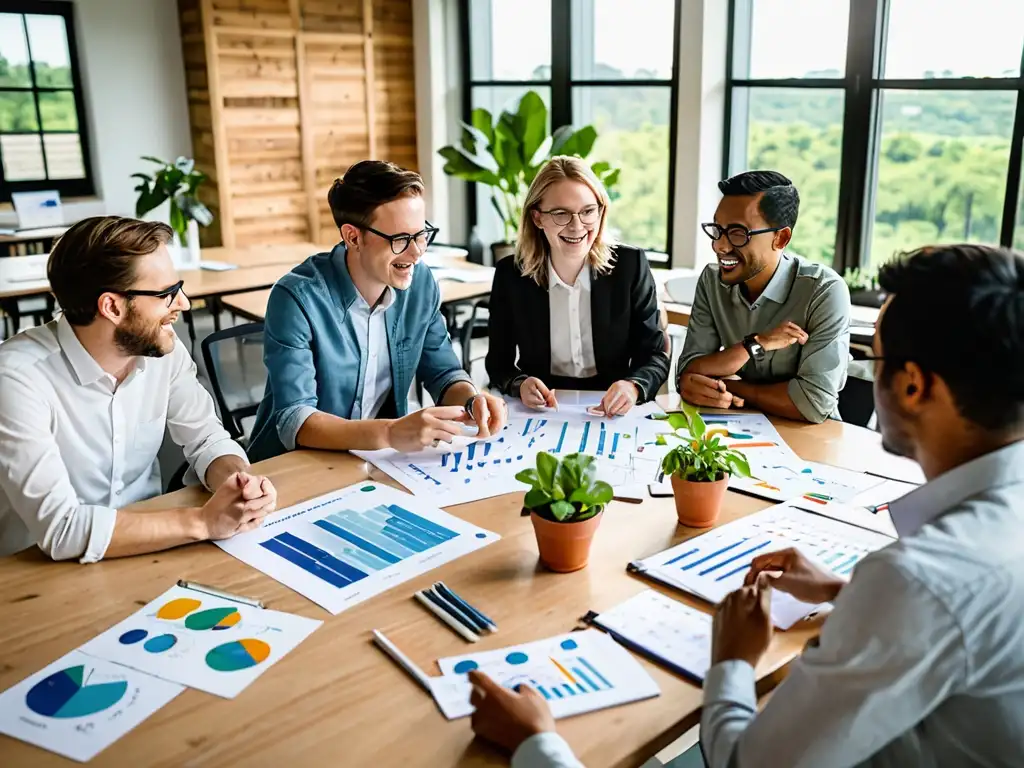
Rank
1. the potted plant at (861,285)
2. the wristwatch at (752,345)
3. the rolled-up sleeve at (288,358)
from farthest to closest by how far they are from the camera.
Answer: the potted plant at (861,285)
the wristwatch at (752,345)
the rolled-up sleeve at (288,358)

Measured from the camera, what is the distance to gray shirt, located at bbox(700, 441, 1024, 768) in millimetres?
979

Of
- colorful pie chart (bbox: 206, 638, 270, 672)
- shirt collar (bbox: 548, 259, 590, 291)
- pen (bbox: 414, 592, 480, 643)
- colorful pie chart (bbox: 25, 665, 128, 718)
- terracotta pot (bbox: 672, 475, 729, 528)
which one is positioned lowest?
colorful pie chart (bbox: 25, 665, 128, 718)

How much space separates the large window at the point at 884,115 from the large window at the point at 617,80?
0.57 m

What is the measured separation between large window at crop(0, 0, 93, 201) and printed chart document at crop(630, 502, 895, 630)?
6093mm

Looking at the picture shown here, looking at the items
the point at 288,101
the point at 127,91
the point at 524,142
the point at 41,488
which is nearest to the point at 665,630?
the point at 41,488

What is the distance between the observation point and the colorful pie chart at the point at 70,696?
A: 1.21m

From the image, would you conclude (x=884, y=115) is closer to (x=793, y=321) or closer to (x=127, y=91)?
(x=793, y=321)

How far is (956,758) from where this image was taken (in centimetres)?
106

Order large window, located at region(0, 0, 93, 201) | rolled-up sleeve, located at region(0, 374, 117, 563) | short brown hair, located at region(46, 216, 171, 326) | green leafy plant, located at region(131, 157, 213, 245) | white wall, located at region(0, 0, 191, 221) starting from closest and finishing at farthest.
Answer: rolled-up sleeve, located at region(0, 374, 117, 563) < short brown hair, located at region(46, 216, 171, 326) < green leafy plant, located at region(131, 157, 213, 245) < large window, located at region(0, 0, 93, 201) < white wall, located at region(0, 0, 191, 221)

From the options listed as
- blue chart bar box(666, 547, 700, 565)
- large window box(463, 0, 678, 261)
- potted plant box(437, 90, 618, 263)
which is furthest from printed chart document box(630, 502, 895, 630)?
large window box(463, 0, 678, 261)

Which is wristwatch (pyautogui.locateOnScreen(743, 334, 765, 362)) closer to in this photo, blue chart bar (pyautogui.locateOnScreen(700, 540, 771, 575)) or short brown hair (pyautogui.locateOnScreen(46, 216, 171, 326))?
blue chart bar (pyautogui.locateOnScreen(700, 540, 771, 575))

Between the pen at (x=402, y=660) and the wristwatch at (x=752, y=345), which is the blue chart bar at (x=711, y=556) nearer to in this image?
the pen at (x=402, y=660)

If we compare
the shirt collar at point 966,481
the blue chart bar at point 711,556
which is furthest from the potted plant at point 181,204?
the shirt collar at point 966,481

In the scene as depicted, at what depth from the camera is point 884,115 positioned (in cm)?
462
